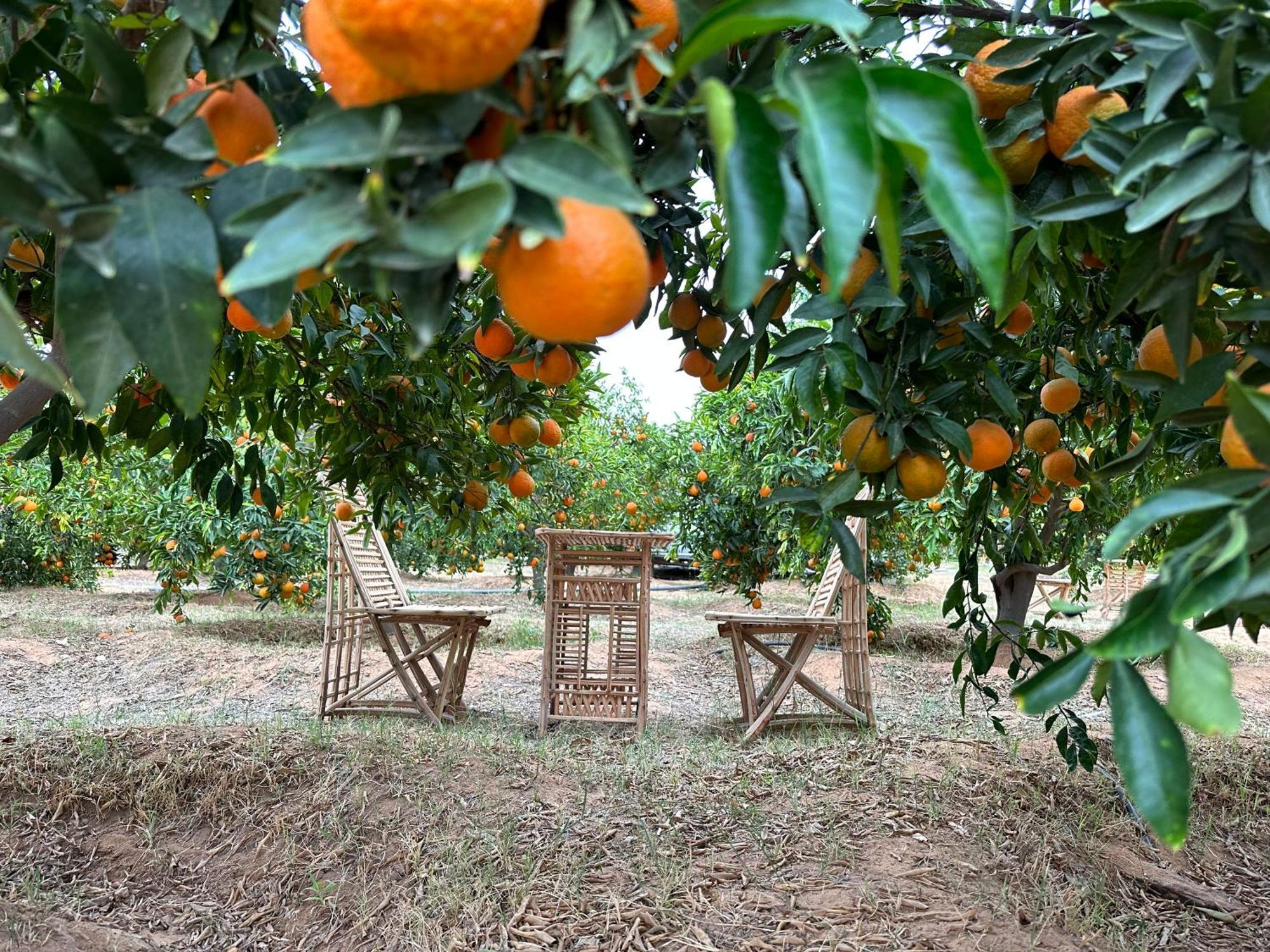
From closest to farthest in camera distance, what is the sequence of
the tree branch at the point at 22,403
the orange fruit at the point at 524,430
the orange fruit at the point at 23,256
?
the orange fruit at the point at 23,256 < the tree branch at the point at 22,403 < the orange fruit at the point at 524,430

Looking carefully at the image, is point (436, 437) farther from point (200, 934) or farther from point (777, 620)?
point (777, 620)

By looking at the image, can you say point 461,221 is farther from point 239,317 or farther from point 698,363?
point 698,363

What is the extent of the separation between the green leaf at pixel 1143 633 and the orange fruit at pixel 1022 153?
25.9 inches

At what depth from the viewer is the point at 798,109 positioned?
486 millimetres

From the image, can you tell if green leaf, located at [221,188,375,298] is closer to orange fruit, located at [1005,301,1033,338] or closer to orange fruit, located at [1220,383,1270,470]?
orange fruit, located at [1220,383,1270,470]

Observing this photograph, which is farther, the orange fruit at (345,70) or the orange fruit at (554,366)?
the orange fruit at (554,366)

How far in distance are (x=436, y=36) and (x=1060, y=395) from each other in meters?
1.84

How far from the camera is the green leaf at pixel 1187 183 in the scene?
0.67 meters

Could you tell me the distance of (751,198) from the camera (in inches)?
20.1

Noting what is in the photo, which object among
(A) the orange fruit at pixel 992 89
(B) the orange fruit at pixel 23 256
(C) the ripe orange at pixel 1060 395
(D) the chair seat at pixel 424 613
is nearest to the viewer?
(A) the orange fruit at pixel 992 89

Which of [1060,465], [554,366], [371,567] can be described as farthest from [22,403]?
[371,567]

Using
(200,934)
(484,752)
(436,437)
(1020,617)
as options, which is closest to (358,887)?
(200,934)

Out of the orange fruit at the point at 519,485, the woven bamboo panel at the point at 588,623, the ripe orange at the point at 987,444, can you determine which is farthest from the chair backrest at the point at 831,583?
the ripe orange at the point at 987,444

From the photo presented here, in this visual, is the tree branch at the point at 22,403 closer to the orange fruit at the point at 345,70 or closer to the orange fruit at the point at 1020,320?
the orange fruit at the point at 345,70
